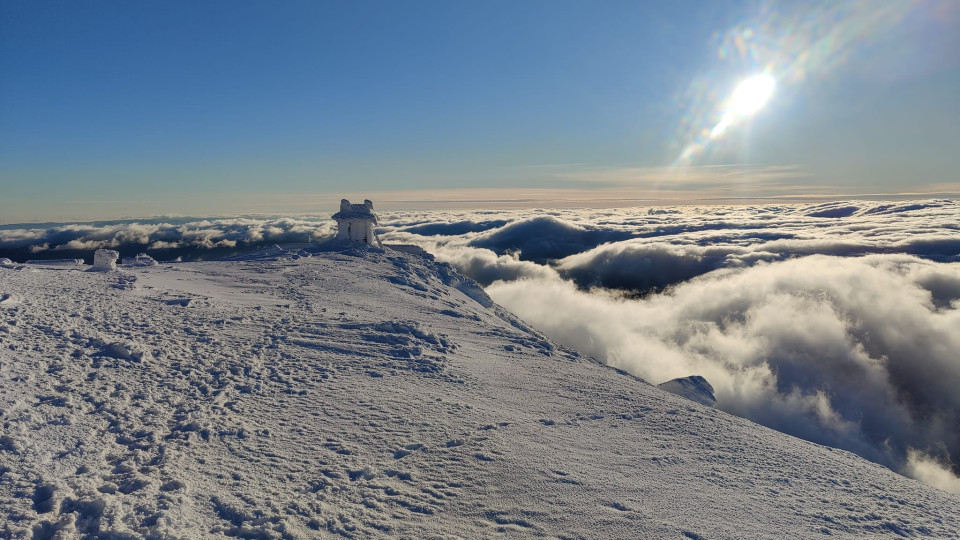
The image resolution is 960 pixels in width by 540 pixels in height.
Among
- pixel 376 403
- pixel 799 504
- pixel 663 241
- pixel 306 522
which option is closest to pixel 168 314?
pixel 376 403

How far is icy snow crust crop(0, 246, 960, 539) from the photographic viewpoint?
16.2 feet

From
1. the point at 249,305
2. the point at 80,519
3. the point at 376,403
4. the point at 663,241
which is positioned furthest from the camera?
the point at 663,241

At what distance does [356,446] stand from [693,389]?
9.55 m

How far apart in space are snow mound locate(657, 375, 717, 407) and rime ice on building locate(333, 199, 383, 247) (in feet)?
56.7

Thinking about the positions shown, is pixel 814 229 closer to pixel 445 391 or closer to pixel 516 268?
pixel 516 268

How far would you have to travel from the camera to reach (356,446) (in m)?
6.36

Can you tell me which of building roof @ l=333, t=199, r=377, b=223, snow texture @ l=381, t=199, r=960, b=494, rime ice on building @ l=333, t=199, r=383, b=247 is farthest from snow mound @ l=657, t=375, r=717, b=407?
snow texture @ l=381, t=199, r=960, b=494

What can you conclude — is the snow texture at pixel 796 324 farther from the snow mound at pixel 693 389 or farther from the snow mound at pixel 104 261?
the snow mound at pixel 104 261

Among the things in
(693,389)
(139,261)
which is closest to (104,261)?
(139,261)

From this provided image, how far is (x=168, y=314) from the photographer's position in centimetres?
1063

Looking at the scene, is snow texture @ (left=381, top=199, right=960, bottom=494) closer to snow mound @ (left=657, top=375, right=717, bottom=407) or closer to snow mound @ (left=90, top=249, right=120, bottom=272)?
snow mound @ (left=657, top=375, right=717, bottom=407)

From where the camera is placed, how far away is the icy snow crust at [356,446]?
16.2 feet

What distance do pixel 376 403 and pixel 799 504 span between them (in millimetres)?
6023

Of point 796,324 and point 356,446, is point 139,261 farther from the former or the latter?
point 796,324
